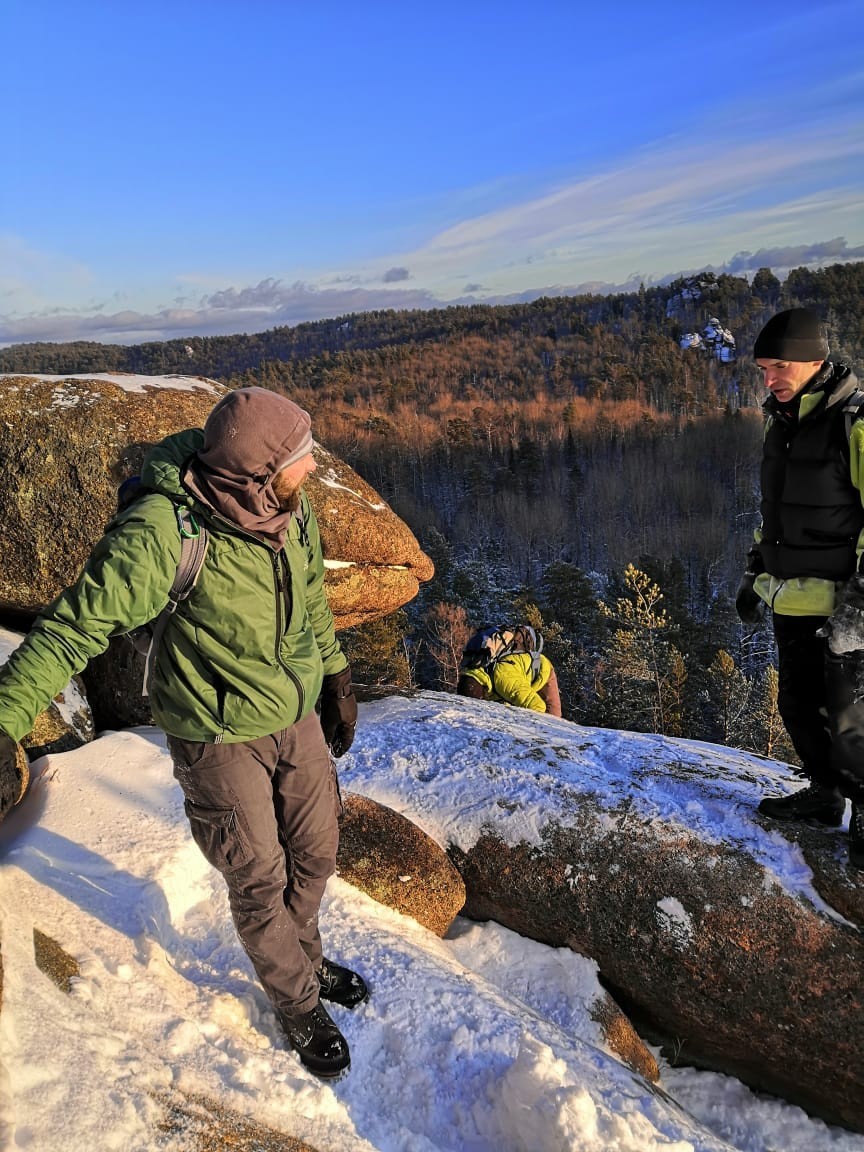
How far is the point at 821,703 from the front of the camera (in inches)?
165

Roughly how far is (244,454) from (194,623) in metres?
0.63

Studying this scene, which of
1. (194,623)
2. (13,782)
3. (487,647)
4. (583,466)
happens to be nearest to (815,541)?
(194,623)

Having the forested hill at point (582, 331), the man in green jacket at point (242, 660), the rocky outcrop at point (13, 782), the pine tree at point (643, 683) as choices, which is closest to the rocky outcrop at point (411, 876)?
the man in green jacket at point (242, 660)

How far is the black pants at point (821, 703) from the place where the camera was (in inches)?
151

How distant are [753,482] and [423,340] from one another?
309ft

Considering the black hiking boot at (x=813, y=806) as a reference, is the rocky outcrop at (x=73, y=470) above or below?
above

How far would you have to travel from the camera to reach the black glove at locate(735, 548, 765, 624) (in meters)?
4.41

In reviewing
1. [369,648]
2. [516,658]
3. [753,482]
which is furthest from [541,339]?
[516,658]

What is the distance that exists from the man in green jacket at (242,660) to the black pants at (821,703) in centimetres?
270

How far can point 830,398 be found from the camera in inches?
147

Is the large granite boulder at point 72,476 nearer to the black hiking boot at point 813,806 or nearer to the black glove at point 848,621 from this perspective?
the black hiking boot at point 813,806

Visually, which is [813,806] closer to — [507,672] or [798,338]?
[798,338]

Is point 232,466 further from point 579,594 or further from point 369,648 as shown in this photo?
point 579,594

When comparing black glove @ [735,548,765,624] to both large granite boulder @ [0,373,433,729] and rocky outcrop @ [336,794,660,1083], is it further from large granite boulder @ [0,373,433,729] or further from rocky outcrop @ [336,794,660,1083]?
large granite boulder @ [0,373,433,729]
